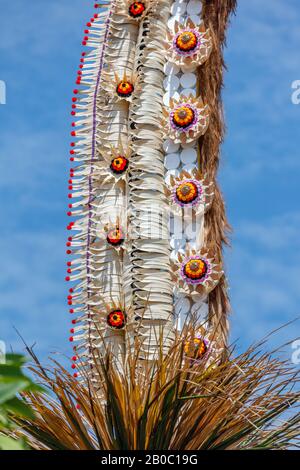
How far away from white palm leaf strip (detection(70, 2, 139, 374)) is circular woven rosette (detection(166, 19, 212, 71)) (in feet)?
1.19

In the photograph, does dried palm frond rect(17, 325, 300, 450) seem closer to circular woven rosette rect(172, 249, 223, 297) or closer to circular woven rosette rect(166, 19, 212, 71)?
circular woven rosette rect(172, 249, 223, 297)

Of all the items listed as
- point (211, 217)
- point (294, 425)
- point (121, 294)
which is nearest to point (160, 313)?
point (121, 294)

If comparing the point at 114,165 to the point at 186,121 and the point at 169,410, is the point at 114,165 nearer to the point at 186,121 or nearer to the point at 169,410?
the point at 186,121

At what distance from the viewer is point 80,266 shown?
7.04m

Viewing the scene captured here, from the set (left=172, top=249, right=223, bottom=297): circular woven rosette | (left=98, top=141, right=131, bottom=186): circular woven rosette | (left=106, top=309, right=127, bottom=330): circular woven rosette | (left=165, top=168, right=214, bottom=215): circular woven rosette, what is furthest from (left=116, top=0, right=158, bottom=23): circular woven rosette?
(left=106, top=309, right=127, bottom=330): circular woven rosette

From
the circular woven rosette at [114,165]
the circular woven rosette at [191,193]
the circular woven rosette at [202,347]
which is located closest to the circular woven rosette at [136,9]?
the circular woven rosette at [114,165]

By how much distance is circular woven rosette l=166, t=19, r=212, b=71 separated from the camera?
284 inches

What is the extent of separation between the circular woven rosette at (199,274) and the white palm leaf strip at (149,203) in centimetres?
11

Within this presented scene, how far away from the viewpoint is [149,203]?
696cm

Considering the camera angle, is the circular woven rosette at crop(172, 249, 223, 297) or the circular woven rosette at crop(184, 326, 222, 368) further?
the circular woven rosette at crop(172, 249, 223, 297)

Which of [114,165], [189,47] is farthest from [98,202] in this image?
[189,47]

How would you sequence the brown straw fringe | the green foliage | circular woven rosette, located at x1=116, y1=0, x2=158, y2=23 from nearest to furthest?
the green foliage, the brown straw fringe, circular woven rosette, located at x1=116, y1=0, x2=158, y2=23

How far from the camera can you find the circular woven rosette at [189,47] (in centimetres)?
721

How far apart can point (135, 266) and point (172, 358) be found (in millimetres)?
1335
